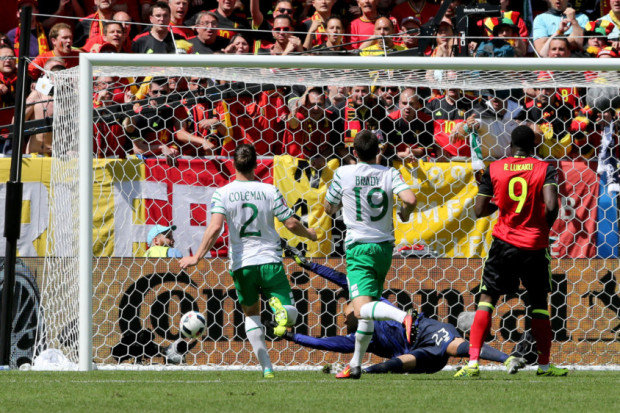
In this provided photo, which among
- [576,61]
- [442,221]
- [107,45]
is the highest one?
[107,45]

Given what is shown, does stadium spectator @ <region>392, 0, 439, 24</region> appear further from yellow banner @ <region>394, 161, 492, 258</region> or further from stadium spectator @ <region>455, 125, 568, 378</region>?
stadium spectator @ <region>455, 125, 568, 378</region>

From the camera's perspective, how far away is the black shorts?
7277 mm

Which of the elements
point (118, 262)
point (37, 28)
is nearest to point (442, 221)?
point (118, 262)

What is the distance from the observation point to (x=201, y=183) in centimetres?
920

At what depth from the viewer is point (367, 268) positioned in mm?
→ 7141

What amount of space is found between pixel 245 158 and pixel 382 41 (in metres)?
4.90

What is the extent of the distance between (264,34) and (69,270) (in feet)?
16.4

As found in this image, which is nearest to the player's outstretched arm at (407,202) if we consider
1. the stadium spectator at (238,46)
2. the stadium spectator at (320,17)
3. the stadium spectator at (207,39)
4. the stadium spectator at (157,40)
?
the stadium spectator at (238,46)

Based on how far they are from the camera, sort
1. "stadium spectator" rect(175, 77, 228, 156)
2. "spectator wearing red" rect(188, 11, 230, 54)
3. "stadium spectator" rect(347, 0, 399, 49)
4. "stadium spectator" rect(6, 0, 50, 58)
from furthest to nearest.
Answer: "stadium spectator" rect(347, 0, 399, 49) → "stadium spectator" rect(6, 0, 50, 58) → "spectator wearing red" rect(188, 11, 230, 54) → "stadium spectator" rect(175, 77, 228, 156)

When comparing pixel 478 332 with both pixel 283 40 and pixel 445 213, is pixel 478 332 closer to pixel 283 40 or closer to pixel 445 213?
pixel 445 213

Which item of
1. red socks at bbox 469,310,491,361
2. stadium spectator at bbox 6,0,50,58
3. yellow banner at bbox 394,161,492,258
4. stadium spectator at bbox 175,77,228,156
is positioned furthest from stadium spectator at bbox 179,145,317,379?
stadium spectator at bbox 6,0,50,58

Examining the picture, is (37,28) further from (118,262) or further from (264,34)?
(118,262)

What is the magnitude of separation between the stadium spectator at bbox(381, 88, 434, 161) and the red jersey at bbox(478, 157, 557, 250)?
2083 mm

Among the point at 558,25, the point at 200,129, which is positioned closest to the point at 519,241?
the point at 200,129
